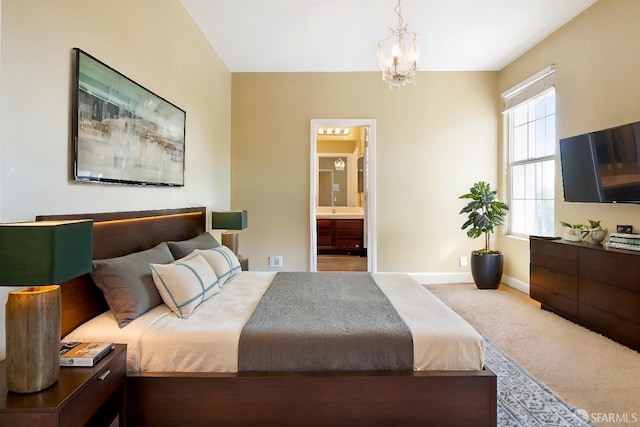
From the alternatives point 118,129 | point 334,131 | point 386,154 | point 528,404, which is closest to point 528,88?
point 386,154

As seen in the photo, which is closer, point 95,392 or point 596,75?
point 95,392

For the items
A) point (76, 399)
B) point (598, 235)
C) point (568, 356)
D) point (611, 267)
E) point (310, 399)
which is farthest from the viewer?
point (598, 235)

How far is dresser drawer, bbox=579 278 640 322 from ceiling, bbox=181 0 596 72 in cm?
276

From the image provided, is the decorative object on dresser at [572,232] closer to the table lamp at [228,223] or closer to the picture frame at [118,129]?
the table lamp at [228,223]

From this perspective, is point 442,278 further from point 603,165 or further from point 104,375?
point 104,375

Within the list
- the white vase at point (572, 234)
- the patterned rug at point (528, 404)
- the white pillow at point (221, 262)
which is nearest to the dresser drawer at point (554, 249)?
the white vase at point (572, 234)

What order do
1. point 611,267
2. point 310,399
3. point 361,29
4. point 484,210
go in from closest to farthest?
point 310,399, point 611,267, point 361,29, point 484,210

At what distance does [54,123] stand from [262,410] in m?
1.76

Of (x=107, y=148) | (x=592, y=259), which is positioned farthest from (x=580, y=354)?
(x=107, y=148)

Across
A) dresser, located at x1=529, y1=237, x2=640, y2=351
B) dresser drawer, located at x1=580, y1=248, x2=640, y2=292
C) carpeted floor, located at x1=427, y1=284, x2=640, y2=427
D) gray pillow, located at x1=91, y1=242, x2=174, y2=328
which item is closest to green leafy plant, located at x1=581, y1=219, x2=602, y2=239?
dresser, located at x1=529, y1=237, x2=640, y2=351

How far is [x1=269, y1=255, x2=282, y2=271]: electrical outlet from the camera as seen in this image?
496 cm

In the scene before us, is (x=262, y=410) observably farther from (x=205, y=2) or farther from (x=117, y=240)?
(x=205, y=2)

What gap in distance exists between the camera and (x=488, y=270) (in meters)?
4.42

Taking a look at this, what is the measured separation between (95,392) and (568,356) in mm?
3151
